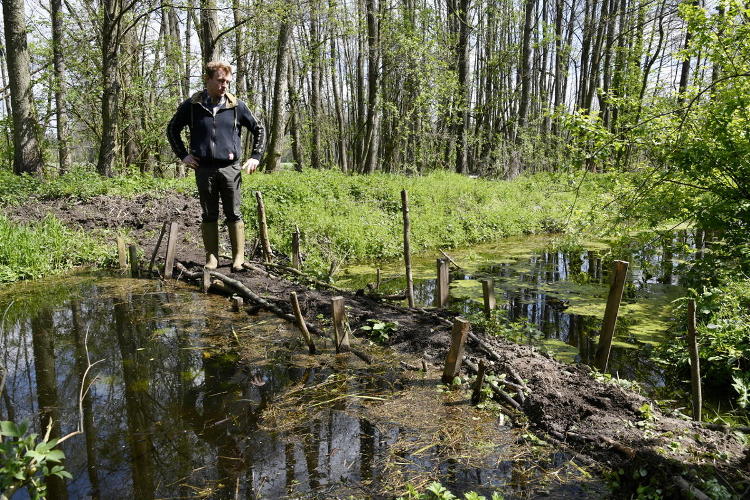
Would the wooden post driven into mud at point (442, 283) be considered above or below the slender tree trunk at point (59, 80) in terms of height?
below

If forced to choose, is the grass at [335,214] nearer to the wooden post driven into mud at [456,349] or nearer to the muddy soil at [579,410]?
the muddy soil at [579,410]

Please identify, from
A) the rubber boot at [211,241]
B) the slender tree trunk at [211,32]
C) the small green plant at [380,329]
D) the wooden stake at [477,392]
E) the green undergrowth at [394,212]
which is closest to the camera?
the wooden stake at [477,392]

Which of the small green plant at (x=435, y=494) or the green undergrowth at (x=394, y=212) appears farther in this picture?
the green undergrowth at (x=394, y=212)

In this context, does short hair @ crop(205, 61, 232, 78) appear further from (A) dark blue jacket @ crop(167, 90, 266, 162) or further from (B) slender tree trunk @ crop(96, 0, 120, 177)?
(B) slender tree trunk @ crop(96, 0, 120, 177)

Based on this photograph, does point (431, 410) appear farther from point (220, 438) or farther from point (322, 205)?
point (322, 205)

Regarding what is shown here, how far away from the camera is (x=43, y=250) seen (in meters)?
7.45

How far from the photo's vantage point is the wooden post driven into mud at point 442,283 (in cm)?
566

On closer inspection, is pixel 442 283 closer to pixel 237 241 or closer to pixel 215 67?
pixel 237 241

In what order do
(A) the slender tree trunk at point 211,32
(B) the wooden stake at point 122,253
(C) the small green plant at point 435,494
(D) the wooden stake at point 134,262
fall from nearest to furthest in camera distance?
(C) the small green plant at point 435,494 < (D) the wooden stake at point 134,262 < (B) the wooden stake at point 122,253 < (A) the slender tree trunk at point 211,32

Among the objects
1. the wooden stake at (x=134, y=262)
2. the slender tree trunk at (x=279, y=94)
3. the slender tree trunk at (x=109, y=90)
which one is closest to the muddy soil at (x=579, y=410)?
the wooden stake at (x=134, y=262)

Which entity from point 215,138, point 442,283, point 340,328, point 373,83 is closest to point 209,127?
point 215,138

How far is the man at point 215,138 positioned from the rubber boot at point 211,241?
0.05m

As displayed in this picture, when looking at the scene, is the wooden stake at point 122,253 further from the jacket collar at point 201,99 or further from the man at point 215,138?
the jacket collar at point 201,99

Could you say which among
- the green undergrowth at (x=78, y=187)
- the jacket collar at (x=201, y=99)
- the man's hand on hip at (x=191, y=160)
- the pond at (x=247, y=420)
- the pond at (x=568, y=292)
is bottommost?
the pond at (x=568, y=292)
